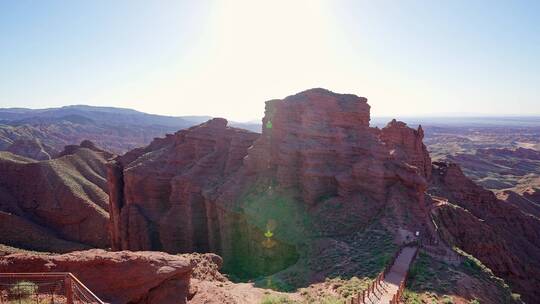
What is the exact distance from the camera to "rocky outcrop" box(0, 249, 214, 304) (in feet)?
52.8

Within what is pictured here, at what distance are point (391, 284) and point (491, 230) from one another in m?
29.7

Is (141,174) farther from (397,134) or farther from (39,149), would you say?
(39,149)

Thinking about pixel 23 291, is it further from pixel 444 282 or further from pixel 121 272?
pixel 444 282

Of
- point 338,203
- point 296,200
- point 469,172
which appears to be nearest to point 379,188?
point 338,203

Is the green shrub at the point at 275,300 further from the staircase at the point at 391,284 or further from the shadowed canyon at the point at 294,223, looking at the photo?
the staircase at the point at 391,284

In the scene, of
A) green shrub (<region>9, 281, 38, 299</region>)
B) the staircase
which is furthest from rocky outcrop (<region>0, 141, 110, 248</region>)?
green shrub (<region>9, 281, 38, 299</region>)

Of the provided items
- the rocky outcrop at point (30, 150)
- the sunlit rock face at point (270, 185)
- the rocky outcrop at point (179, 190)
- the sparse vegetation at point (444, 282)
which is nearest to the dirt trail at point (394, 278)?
the sparse vegetation at point (444, 282)

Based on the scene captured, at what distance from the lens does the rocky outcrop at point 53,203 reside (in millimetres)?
65694

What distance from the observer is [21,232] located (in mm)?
64062

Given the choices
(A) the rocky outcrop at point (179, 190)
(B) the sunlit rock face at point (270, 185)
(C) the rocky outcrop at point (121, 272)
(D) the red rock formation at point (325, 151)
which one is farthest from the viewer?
(A) the rocky outcrop at point (179, 190)

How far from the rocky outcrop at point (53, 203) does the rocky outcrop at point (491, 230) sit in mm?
48846

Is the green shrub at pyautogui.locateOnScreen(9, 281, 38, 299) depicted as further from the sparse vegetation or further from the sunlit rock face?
the sunlit rock face

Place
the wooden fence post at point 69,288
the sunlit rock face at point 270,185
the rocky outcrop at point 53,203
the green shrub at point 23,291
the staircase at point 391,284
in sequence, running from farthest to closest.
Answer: the rocky outcrop at point 53,203 → the sunlit rock face at point 270,185 → the staircase at point 391,284 → the green shrub at point 23,291 → the wooden fence post at point 69,288

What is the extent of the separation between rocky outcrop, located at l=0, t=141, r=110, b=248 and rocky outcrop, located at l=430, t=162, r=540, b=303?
1923 inches
